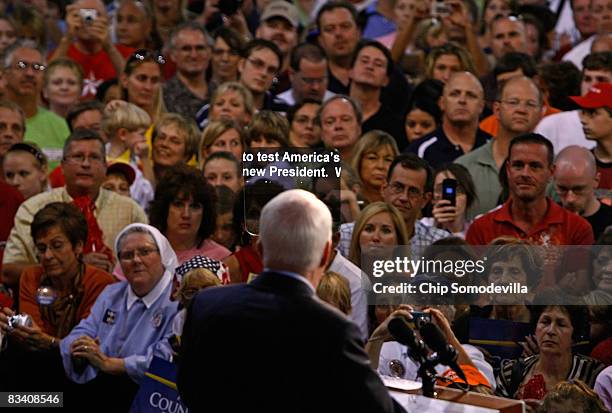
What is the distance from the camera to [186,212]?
887 centimetres

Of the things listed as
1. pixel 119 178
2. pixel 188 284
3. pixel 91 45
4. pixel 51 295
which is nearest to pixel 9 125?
pixel 119 178

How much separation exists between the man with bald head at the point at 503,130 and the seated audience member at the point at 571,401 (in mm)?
3025

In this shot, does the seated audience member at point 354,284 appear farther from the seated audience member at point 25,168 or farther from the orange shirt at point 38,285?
the seated audience member at point 25,168

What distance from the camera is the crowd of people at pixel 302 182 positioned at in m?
7.38

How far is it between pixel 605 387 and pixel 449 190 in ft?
7.36

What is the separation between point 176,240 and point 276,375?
4.16 metres

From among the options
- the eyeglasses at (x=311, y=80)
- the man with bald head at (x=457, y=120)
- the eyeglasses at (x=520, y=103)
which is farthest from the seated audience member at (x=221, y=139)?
the eyeglasses at (x=520, y=103)

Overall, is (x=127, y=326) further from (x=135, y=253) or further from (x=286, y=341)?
(x=286, y=341)

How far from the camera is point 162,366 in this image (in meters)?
7.38

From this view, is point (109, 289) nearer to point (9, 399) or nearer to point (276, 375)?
point (9, 399)

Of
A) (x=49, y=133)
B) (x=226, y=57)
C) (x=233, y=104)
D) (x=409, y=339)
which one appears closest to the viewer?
(x=409, y=339)

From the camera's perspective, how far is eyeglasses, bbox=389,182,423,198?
9.16 metres

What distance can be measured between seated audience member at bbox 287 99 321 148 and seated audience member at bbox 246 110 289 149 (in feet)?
1.28

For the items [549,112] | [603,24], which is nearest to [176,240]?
[549,112]
